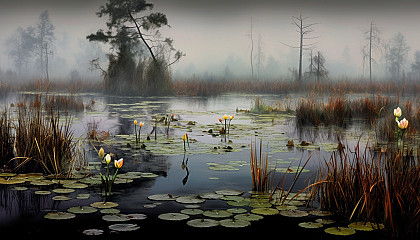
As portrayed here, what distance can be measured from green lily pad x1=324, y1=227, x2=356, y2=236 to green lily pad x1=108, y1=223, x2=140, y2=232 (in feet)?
3.79

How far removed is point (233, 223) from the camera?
3238mm

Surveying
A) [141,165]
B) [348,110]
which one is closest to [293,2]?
[348,110]

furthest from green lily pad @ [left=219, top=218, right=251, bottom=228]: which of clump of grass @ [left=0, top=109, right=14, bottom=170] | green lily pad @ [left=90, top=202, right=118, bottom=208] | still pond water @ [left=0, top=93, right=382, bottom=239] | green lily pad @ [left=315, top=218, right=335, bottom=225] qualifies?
clump of grass @ [left=0, top=109, right=14, bottom=170]

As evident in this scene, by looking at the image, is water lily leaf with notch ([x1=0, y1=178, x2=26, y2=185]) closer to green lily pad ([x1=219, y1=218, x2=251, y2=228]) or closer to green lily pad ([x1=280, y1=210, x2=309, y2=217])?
green lily pad ([x1=219, y1=218, x2=251, y2=228])

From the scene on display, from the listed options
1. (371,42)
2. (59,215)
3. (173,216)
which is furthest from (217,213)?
(371,42)

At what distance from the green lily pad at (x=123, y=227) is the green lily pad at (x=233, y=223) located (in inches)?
20.7

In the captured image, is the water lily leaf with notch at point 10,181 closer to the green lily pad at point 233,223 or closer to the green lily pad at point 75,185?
the green lily pad at point 75,185

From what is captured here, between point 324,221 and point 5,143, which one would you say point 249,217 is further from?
point 5,143

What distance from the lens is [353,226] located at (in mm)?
3258

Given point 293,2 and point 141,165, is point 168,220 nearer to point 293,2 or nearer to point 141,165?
point 141,165

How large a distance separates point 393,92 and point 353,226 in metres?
18.2

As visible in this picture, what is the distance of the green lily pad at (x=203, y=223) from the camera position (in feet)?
10.5

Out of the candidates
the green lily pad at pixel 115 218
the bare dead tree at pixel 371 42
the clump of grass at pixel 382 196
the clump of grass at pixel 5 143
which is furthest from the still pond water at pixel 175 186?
the bare dead tree at pixel 371 42

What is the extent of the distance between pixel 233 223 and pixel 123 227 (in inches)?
26.5
